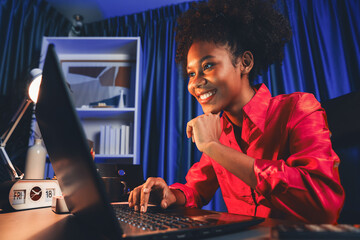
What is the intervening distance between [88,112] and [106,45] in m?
0.71

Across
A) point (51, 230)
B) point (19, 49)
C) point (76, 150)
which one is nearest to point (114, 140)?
point (19, 49)

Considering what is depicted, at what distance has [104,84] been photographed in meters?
2.61

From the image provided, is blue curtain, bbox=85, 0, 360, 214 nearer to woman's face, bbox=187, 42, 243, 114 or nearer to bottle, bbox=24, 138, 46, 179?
woman's face, bbox=187, 42, 243, 114

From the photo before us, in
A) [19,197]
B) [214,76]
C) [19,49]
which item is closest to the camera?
[19,197]

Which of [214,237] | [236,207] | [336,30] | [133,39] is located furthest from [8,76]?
[336,30]

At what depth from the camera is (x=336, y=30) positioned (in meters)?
A: 2.05

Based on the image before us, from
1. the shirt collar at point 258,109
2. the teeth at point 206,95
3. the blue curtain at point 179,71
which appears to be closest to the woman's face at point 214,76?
the teeth at point 206,95

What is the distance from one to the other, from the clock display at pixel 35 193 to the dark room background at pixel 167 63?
106 centimetres

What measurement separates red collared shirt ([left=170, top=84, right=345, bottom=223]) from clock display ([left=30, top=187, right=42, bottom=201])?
488mm

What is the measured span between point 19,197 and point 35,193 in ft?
0.19

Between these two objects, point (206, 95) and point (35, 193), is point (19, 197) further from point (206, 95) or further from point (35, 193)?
point (206, 95)

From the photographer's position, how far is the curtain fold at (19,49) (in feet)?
6.82

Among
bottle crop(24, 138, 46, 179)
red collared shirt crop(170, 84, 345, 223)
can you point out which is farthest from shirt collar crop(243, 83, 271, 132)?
bottle crop(24, 138, 46, 179)

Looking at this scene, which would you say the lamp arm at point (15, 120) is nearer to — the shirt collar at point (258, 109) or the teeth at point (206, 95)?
the teeth at point (206, 95)
